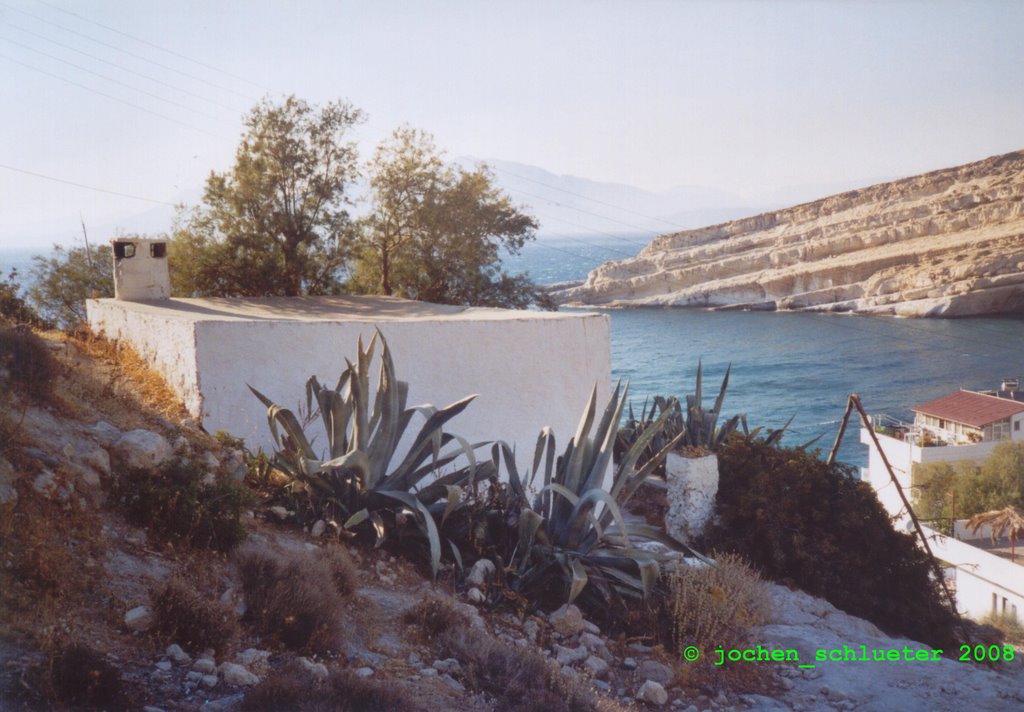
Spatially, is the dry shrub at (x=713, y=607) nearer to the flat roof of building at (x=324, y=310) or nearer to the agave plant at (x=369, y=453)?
the agave plant at (x=369, y=453)

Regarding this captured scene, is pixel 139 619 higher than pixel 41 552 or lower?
lower

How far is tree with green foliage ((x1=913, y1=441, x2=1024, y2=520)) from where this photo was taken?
1742cm

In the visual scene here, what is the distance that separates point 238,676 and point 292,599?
0.61 meters

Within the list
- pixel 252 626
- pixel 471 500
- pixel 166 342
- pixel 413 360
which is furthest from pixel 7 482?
pixel 413 360

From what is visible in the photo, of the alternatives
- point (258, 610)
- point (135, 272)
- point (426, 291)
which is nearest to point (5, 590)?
point (258, 610)

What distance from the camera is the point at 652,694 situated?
4.00 meters

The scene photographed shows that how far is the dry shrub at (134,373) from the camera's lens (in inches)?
254

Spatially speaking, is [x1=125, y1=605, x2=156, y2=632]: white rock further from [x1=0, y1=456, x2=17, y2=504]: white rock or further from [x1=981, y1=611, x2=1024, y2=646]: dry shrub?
[x1=981, y1=611, x2=1024, y2=646]: dry shrub

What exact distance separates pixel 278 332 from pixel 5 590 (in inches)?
147

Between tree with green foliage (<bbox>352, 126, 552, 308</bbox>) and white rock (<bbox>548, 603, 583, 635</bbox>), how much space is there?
32.4ft

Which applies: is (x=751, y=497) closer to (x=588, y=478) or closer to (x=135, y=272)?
(x=588, y=478)

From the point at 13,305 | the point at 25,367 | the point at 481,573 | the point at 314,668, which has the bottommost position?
the point at 481,573

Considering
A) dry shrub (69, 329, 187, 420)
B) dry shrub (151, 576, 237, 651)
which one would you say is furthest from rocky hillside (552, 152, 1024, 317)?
dry shrub (151, 576, 237, 651)

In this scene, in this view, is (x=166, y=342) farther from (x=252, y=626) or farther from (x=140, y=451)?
(x=252, y=626)
